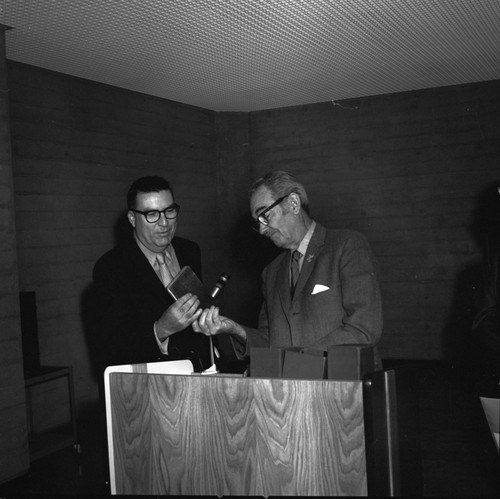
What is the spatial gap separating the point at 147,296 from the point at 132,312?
11 cm

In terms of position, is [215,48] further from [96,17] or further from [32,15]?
[32,15]

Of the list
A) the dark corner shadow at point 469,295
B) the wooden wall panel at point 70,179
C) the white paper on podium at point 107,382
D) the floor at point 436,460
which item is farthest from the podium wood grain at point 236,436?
the dark corner shadow at point 469,295

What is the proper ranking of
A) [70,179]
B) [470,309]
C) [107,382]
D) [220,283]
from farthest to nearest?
Answer: [470,309]
[70,179]
[220,283]
[107,382]

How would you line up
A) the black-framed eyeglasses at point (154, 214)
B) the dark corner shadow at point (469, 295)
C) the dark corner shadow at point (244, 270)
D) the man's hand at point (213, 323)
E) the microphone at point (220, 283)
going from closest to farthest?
the microphone at point (220, 283) → the man's hand at point (213, 323) → the black-framed eyeglasses at point (154, 214) → the dark corner shadow at point (469, 295) → the dark corner shadow at point (244, 270)

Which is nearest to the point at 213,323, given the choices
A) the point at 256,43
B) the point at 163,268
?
the point at 163,268

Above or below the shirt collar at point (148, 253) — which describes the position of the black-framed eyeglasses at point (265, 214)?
above

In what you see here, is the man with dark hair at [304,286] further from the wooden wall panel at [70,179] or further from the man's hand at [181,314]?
the wooden wall panel at [70,179]

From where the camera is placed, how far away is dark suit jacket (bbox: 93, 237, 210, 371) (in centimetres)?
275

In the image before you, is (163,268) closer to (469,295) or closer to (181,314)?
(181,314)

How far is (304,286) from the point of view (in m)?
2.72

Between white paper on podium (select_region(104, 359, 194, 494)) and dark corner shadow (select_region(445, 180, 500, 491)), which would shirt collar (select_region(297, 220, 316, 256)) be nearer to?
white paper on podium (select_region(104, 359, 194, 494))

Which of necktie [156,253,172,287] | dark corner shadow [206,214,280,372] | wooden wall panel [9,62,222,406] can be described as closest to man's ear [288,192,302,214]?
necktie [156,253,172,287]

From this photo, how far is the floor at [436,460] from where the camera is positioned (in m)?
3.76

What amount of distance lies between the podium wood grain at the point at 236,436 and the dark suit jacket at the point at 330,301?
755 millimetres
